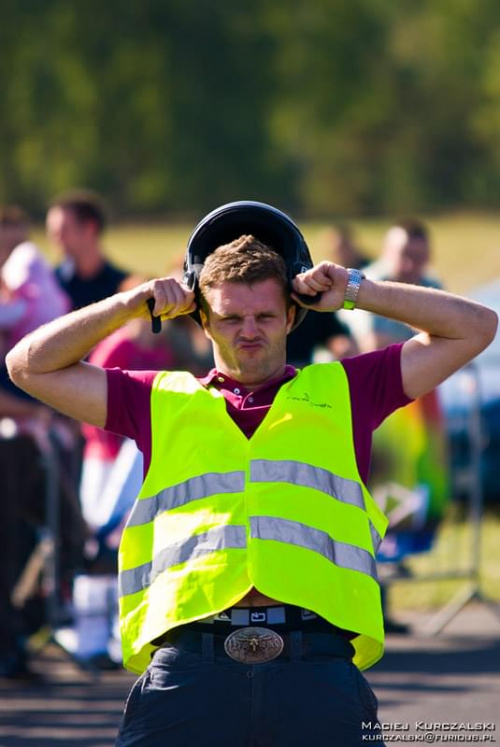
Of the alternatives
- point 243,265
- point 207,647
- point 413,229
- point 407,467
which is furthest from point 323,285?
point 413,229

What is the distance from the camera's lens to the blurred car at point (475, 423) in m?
10.2

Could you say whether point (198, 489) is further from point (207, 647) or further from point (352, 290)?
point (352, 290)

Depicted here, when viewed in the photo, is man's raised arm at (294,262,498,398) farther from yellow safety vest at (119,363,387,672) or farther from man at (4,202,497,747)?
yellow safety vest at (119,363,387,672)

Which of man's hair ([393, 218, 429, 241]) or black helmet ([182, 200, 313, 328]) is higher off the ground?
man's hair ([393, 218, 429, 241])

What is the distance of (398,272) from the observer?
32.8ft

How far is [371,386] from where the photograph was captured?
14.2 feet

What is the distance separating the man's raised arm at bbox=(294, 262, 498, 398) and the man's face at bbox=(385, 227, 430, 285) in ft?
18.1

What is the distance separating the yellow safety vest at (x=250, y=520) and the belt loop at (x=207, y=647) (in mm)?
57

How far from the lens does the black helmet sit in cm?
432

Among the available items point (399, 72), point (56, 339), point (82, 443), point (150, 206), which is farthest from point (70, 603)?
point (399, 72)

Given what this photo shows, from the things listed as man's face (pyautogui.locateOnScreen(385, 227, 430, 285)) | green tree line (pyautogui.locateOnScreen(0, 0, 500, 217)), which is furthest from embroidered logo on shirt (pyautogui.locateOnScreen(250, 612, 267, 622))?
green tree line (pyautogui.locateOnScreen(0, 0, 500, 217))

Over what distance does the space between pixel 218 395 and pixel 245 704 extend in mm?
A: 802

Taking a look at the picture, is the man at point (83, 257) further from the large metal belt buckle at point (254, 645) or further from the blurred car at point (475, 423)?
the large metal belt buckle at point (254, 645)

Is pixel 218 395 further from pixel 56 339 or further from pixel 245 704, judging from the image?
pixel 245 704
